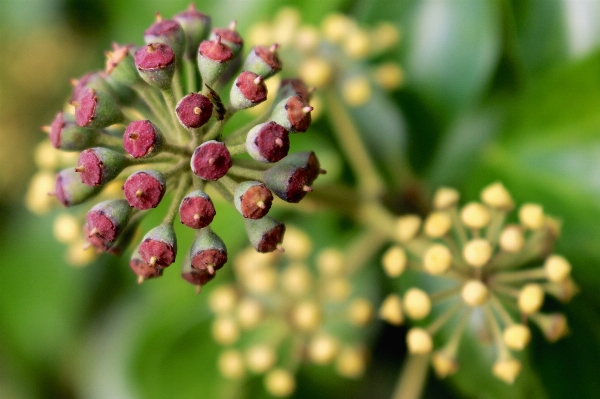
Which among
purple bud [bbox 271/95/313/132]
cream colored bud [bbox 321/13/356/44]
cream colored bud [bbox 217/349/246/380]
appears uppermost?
cream colored bud [bbox 321/13/356/44]

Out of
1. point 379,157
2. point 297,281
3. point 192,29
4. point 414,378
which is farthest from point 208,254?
point 379,157

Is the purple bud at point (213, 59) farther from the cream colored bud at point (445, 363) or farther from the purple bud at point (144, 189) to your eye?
the cream colored bud at point (445, 363)

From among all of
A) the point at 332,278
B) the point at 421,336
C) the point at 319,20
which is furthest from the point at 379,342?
the point at 319,20

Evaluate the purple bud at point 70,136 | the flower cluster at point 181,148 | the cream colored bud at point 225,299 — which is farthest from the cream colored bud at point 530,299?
the purple bud at point 70,136

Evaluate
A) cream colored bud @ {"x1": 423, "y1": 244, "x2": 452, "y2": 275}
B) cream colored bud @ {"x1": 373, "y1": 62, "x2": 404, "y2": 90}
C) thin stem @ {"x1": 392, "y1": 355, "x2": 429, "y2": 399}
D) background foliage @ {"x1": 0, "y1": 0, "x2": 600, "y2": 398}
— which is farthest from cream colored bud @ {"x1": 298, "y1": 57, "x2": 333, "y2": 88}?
thin stem @ {"x1": 392, "y1": 355, "x2": 429, "y2": 399}

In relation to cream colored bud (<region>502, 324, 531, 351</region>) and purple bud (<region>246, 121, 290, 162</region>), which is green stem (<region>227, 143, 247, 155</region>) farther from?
cream colored bud (<region>502, 324, 531, 351</region>)

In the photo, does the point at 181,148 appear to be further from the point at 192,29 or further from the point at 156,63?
the point at 192,29

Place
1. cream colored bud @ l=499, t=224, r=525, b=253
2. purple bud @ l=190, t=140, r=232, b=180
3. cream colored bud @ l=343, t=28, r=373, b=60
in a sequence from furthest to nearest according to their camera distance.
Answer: cream colored bud @ l=343, t=28, r=373, b=60 → cream colored bud @ l=499, t=224, r=525, b=253 → purple bud @ l=190, t=140, r=232, b=180
